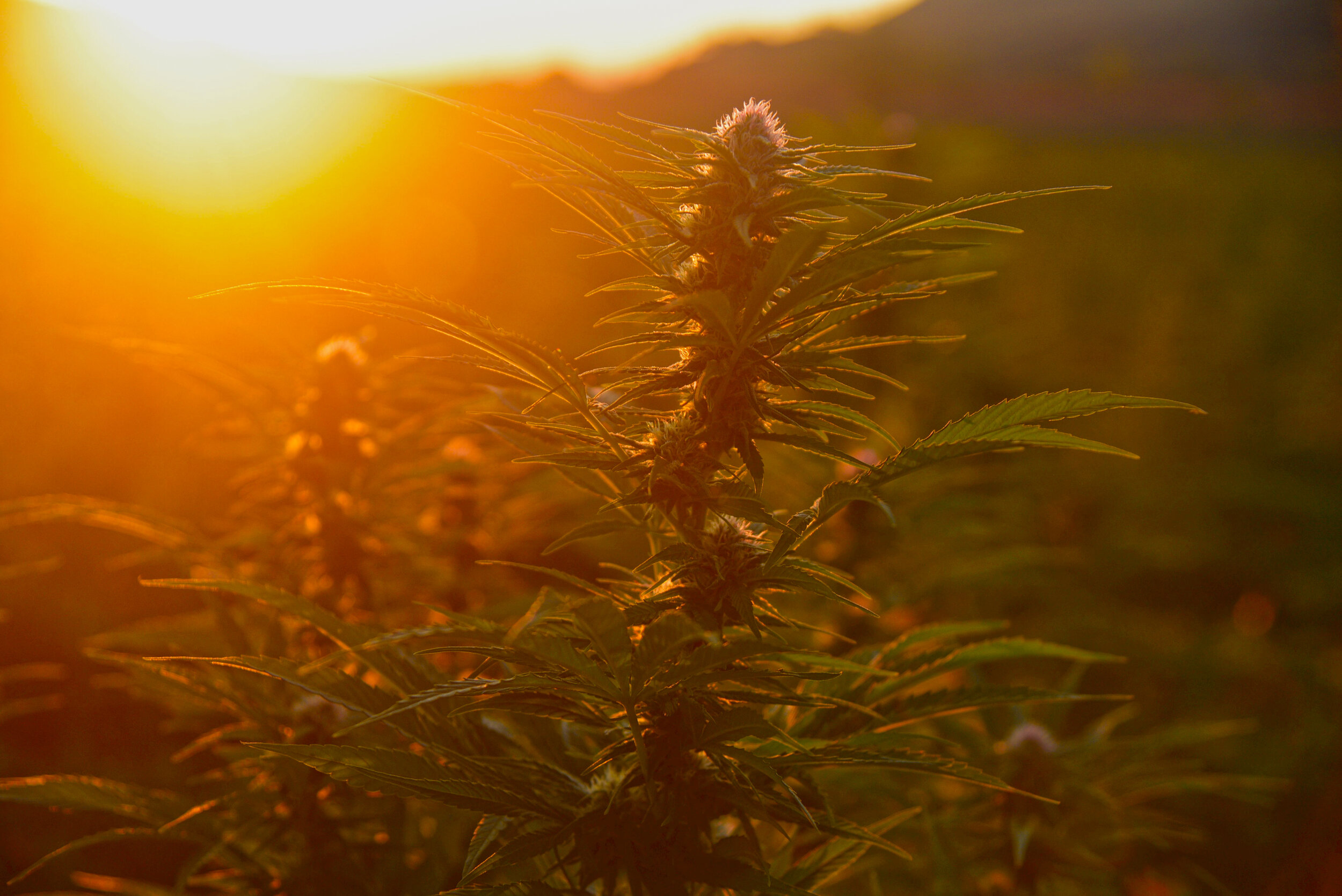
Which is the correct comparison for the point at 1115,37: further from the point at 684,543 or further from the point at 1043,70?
the point at 684,543

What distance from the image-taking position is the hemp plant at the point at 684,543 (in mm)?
543

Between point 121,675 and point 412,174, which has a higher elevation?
point 412,174

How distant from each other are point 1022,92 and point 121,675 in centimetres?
2871

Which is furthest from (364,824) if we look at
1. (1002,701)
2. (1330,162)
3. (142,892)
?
(1330,162)

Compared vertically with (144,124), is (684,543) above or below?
below

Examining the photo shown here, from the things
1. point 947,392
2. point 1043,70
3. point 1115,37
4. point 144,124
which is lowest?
point 947,392

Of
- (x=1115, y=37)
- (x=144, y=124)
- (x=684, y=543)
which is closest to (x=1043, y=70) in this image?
(x=1115, y=37)

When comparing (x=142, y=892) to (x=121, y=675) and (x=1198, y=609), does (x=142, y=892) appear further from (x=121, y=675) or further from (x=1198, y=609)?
(x=1198, y=609)

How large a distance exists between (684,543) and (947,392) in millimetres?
2281

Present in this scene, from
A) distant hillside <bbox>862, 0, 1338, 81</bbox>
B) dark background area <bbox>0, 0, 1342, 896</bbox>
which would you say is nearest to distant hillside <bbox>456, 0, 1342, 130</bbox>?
distant hillside <bbox>862, 0, 1338, 81</bbox>

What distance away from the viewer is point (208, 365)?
113cm

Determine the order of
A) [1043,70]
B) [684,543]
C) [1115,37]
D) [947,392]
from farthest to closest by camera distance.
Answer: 1. [1115,37]
2. [1043,70]
3. [947,392]
4. [684,543]

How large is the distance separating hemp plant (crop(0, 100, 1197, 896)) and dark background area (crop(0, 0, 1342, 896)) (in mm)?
403

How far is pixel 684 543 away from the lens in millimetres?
640
